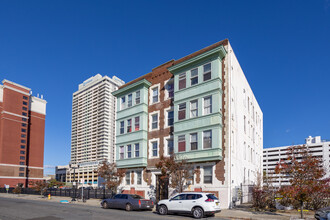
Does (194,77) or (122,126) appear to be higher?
(194,77)

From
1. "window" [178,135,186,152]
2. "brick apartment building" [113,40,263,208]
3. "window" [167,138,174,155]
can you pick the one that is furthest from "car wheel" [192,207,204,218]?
"window" [167,138,174,155]

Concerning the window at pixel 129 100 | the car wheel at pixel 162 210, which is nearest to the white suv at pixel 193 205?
the car wheel at pixel 162 210

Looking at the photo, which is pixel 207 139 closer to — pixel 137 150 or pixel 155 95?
pixel 155 95

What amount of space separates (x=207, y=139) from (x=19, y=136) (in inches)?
4095

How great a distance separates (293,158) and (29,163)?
116 meters

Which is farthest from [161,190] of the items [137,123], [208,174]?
[137,123]

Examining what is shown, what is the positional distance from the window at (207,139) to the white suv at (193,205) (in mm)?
6999

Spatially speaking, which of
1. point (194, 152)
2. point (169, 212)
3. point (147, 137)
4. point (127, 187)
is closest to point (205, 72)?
point (194, 152)

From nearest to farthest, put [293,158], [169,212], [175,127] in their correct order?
[293,158]
[169,212]
[175,127]

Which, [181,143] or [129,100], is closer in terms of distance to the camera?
[181,143]

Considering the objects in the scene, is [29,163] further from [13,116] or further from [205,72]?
[205,72]

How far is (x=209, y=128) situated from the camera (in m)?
25.2

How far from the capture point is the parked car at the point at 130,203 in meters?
22.0

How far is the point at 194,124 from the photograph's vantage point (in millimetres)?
26406
